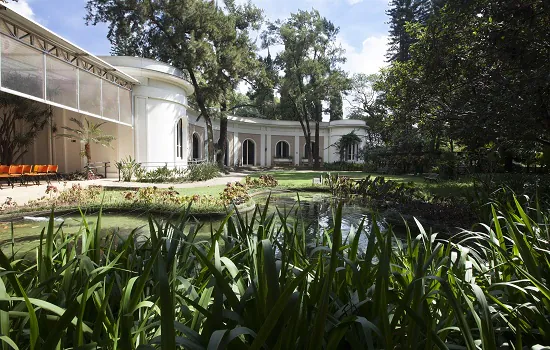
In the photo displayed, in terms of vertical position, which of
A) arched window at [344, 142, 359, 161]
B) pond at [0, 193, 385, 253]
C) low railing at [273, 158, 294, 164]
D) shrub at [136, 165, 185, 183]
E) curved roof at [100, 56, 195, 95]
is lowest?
pond at [0, 193, 385, 253]

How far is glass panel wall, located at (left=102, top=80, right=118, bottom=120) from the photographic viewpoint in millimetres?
13297

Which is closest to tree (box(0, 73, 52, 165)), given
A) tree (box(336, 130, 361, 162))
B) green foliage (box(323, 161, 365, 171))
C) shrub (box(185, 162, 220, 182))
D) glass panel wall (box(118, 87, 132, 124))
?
glass panel wall (box(118, 87, 132, 124))

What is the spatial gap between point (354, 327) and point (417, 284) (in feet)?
0.94

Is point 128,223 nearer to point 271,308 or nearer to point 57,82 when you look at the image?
point 271,308

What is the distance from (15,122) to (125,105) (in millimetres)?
4580

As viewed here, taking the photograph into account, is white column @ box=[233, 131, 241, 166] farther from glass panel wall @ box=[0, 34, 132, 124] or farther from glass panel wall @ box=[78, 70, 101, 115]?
glass panel wall @ box=[78, 70, 101, 115]

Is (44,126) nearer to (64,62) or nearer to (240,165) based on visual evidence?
(64,62)

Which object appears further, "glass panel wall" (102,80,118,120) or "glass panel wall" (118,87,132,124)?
"glass panel wall" (118,87,132,124)

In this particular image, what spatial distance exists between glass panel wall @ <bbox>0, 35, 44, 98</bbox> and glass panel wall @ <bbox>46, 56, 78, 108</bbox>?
1.44ft

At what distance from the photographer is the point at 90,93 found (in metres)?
12.3

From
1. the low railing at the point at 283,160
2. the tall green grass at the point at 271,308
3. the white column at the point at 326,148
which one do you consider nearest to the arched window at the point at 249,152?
the low railing at the point at 283,160

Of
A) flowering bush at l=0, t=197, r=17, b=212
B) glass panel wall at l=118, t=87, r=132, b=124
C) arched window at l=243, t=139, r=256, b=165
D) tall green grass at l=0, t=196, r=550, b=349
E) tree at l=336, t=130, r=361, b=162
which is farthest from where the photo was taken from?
arched window at l=243, t=139, r=256, b=165

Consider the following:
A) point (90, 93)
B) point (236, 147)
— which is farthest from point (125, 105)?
point (236, 147)

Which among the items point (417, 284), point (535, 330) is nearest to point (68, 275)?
point (417, 284)
